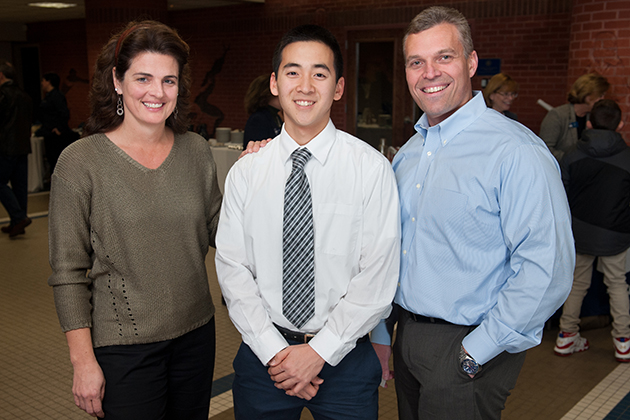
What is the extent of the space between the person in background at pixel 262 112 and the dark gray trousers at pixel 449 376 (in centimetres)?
248

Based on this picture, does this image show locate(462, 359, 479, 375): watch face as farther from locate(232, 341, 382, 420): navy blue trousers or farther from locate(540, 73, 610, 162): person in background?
locate(540, 73, 610, 162): person in background

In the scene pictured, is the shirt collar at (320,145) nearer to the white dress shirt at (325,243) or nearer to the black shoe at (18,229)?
the white dress shirt at (325,243)

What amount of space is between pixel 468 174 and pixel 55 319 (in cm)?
350

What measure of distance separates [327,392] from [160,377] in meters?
0.51

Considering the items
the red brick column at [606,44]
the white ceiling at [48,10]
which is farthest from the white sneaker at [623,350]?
the white ceiling at [48,10]

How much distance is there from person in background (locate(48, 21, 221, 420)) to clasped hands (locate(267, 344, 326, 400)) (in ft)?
1.17

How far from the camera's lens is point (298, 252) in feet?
5.03

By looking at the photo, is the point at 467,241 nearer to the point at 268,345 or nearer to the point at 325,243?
the point at 325,243

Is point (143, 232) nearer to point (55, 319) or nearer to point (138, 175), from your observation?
point (138, 175)

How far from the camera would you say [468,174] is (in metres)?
1.53

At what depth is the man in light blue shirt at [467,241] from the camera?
1.44 m

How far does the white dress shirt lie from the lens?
1.50 metres

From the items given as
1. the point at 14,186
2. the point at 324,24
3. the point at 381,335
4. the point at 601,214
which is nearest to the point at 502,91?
the point at 601,214

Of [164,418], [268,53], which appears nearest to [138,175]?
[164,418]
